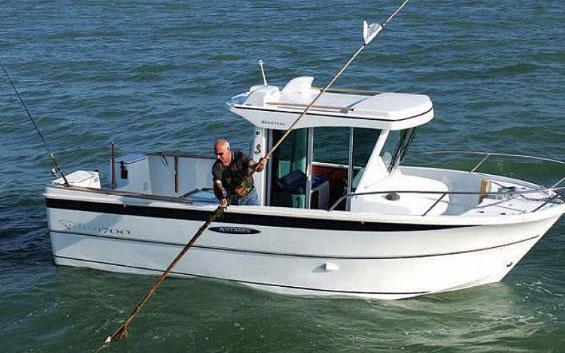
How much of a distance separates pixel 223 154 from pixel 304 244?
151 cm

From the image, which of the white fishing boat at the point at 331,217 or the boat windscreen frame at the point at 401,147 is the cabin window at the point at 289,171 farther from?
the boat windscreen frame at the point at 401,147

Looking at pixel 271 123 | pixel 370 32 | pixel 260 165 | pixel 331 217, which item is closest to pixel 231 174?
pixel 260 165

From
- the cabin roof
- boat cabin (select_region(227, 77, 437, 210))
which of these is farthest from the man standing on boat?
the cabin roof

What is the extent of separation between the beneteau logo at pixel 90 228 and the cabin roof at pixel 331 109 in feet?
7.48

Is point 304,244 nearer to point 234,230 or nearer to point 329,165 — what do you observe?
point 234,230

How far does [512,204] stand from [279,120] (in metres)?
3.15

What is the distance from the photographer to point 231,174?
10836 mm

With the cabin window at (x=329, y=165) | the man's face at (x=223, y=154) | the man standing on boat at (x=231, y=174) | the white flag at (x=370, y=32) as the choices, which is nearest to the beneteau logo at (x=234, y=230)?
the man standing on boat at (x=231, y=174)

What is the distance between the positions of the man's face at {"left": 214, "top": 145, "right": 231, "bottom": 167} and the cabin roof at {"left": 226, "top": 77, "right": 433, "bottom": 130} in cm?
66

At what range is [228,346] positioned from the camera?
10.4 m

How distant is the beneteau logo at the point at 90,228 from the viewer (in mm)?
11664

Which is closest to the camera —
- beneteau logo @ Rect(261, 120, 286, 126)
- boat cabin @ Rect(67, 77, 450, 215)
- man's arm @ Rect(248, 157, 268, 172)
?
man's arm @ Rect(248, 157, 268, 172)

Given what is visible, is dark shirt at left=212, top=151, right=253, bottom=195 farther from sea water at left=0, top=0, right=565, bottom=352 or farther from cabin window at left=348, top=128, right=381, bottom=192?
sea water at left=0, top=0, right=565, bottom=352

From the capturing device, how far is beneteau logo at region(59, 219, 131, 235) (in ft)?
38.3
